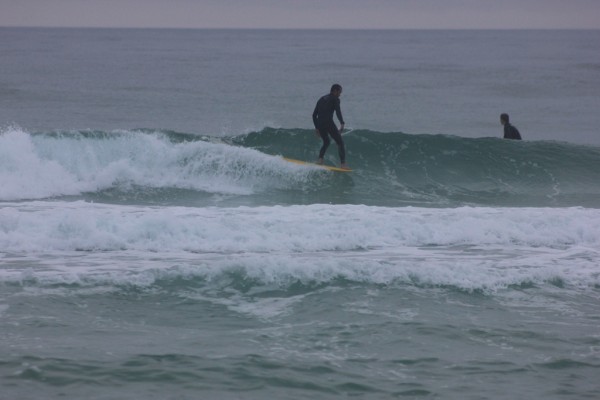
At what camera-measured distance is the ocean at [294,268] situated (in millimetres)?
5793

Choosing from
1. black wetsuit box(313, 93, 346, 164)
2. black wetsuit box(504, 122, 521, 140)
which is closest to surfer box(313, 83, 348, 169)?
black wetsuit box(313, 93, 346, 164)

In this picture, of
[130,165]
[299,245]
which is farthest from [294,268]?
[130,165]

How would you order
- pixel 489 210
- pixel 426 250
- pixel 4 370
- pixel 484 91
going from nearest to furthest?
pixel 4 370
pixel 426 250
pixel 489 210
pixel 484 91

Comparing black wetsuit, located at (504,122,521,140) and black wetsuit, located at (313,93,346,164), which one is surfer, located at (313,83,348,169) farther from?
black wetsuit, located at (504,122,521,140)

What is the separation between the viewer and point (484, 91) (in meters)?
39.0

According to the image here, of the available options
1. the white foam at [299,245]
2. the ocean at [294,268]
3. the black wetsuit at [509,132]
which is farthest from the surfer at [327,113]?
the black wetsuit at [509,132]

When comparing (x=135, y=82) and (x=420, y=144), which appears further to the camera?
(x=135, y=82)

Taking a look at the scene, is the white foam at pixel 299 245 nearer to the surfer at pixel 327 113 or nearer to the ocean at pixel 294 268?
the ocean at pixel 294 268

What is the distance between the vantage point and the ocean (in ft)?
19.0

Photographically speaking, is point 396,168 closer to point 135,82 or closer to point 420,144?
point 420,144

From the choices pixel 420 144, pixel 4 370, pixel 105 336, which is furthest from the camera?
pixel 420 144

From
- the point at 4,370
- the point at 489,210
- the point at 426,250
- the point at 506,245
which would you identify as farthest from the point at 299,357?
the point at 489,210

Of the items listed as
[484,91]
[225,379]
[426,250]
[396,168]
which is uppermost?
[484,91]

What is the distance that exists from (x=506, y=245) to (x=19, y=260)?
577 centimetres
